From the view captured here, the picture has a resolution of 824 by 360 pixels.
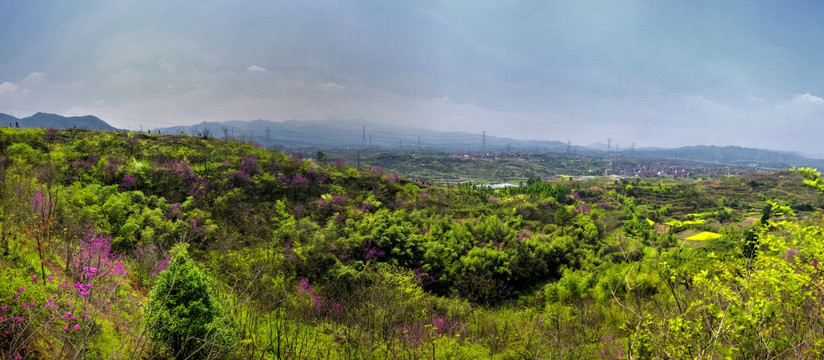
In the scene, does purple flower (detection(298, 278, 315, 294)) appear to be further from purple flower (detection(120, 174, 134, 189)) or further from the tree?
purple flower (detection(120, 174, 134, 189))

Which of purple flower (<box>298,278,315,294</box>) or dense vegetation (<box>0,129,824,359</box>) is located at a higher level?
dense vegetation (<box>0,129,824,359</box>)

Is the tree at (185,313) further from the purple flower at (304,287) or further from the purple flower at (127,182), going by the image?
the purple flower at (127,182)

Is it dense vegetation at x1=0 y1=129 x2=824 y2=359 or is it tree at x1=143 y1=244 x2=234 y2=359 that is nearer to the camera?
dense vegetation at x1=0 y1=129 x2=824 y2=359

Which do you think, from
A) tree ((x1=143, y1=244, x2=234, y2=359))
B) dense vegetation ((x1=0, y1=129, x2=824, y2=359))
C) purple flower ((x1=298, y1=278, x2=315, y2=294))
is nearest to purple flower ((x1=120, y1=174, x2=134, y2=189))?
dense vegetation ((x1=0, y1=129, x2=824, y2=359))

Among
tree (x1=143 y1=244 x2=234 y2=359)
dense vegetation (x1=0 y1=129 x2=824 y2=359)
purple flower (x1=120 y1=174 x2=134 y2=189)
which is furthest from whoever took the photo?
purple flower (x1=120 y1=174 x2=134 y2=189)

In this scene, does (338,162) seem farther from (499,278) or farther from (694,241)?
(694,241)

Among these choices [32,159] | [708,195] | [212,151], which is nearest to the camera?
[32,159]

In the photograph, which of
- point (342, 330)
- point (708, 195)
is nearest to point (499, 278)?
point (342, 330)

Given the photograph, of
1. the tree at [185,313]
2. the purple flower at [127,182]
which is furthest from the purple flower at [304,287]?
the purple flower at [127,182]
